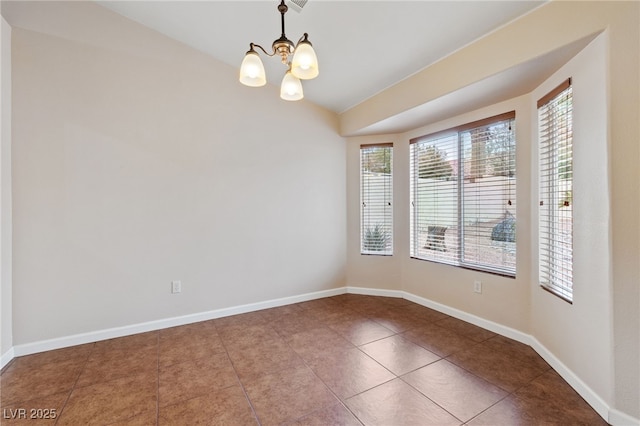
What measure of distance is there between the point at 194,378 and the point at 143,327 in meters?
1.19

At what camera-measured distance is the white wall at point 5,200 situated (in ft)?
7.45

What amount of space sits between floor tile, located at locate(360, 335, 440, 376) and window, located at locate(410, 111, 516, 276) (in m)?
1.16

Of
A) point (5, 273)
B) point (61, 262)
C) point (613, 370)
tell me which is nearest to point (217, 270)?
point (61, 262)

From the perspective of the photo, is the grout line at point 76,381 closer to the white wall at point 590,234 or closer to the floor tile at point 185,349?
the floor tile at point 185,349

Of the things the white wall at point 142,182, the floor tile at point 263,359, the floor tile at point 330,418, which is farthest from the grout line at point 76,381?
the floor tile at point 330,418

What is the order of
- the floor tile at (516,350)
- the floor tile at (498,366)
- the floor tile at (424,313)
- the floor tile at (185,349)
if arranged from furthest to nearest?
1. the floor tile at (424,313)
2. the floor tile at (185,349)
3. the floor tile at (516,350)
4. the floor tile at (498,366)

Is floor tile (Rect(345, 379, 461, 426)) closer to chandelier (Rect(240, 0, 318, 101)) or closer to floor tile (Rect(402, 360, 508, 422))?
floor tile (Rect(402, 360, 508, 422))

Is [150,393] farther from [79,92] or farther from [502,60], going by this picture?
[502,60]

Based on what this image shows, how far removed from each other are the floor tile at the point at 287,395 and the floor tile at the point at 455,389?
26.1 inches

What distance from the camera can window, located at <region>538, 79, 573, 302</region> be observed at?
209cm

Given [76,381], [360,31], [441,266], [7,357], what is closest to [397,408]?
[441,266]

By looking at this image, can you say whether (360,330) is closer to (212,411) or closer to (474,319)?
(474,319)

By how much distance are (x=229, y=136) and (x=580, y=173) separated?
325cm

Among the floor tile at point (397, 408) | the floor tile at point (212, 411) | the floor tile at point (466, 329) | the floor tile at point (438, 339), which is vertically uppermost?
the floor tile at point (466, 329)
